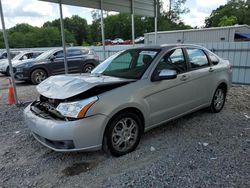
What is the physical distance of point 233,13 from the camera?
199 feet

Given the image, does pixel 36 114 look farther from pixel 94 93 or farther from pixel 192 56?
pixel 192 56

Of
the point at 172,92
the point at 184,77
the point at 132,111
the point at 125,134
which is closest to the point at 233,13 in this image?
the point at 184,77

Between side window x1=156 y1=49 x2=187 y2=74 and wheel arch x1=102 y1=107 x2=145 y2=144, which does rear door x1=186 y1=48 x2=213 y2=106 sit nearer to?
side window x1=156 y1=49 x2=187 y2=74

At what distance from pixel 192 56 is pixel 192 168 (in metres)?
2.26

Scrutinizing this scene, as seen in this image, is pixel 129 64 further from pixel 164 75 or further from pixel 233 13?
pixel 233 13

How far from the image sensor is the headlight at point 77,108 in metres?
2.65

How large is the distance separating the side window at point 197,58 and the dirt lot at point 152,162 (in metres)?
1.21

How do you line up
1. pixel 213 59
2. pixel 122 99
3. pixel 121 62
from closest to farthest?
1. pixel 122 99
2. pixel 121 62
3. pixel 213 59

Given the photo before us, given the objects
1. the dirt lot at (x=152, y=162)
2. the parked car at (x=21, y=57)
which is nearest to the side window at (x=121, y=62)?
the dirt lot at (x=152, y=162)

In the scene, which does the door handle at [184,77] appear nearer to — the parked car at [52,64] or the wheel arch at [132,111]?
the wheel arch at [132,111]

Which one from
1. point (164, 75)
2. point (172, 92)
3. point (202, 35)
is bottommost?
point (172, 92)

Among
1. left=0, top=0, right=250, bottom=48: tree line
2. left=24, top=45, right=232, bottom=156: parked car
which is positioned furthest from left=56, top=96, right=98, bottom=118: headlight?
left=0, top=0, right=250, bottom=48: tree line

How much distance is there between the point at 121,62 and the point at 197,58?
156 cm

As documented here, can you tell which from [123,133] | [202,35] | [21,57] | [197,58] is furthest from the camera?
[202,35]
